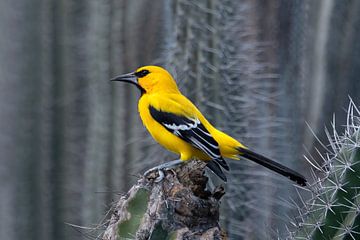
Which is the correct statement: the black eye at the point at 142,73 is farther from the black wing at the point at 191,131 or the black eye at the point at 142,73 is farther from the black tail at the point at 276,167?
the black tail at the point at 276,167

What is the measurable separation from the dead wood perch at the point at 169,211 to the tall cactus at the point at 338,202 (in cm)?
28

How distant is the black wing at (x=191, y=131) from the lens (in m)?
3.17

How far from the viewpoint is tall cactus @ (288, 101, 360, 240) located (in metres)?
2.39

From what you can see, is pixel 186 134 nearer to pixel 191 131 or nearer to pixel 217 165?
pixel 191 131

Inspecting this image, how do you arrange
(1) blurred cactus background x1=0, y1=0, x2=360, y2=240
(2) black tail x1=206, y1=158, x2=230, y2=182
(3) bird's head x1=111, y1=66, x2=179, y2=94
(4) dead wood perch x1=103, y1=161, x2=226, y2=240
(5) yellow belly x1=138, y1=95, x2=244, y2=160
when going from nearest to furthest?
(4) dead wood perch x1=103, y1=161, x2=226, y2=240, (2) black tail x1=206, y1=158, x2=230, y2=182, (5) yellow belly x1=138, y1=95, x2=244, y2=160, (3) bird's head x1=111, y1=66, x2=179, y2=94, (1) blurred cactus background x1=0, y1=0, x2=360, y2=240

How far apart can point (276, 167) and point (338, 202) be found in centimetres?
74

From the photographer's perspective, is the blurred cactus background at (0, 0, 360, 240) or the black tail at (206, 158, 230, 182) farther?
the blurred cactus background at (0, 0, 360, 240)

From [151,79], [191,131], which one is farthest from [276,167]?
[151,79]

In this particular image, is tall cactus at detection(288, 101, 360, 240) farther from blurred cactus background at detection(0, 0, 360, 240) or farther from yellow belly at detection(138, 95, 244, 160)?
blurred cactus background at detection(0, 0, 360, 240)

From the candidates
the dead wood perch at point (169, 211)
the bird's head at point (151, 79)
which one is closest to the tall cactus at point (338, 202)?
the dead wood perch at point (169, 211)

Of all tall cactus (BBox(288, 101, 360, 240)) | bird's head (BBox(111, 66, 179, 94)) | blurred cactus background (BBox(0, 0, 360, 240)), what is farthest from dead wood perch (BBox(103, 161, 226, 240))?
blurred cactus background (BBox(0, 0, 360, 240))

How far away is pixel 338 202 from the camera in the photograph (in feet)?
7.99

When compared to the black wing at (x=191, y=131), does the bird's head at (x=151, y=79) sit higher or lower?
higher

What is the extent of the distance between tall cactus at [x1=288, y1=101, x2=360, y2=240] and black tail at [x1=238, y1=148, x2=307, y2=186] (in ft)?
1.37
